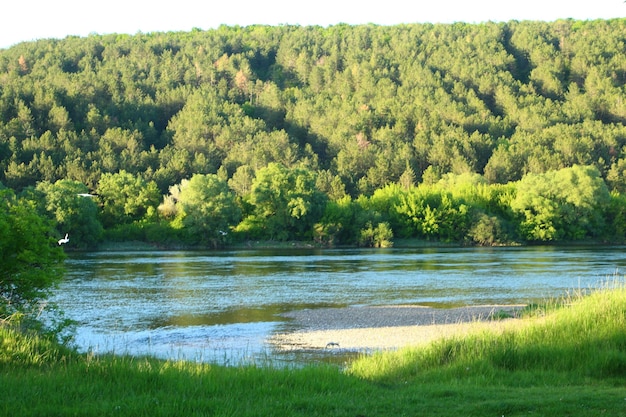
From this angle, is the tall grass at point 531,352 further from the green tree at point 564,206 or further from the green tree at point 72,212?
the green tree at point 564,206

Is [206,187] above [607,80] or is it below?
below

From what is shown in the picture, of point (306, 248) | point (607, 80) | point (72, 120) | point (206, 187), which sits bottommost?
point (306, 248)

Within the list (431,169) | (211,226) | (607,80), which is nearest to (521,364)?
(211,226)

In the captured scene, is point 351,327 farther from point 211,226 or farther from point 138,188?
point 138,188

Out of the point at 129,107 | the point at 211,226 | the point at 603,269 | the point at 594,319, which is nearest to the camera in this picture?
the point at 594,319

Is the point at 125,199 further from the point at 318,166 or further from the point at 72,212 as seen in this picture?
the point at 318,166

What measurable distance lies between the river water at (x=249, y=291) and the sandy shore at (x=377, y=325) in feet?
3.58

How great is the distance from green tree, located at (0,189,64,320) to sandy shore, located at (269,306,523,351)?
24.3 feet

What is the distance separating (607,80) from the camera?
654ft

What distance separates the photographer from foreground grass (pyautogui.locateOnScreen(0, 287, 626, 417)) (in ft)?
38.4

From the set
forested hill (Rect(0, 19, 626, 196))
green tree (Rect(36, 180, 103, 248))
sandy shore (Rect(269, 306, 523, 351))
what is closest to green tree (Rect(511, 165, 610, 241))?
forested hill (Rect(0, 19, 626, 196))

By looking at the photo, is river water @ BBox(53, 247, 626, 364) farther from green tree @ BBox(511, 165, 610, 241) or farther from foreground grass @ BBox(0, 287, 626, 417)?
green tree @ BBox(511, 165, 610, 241)

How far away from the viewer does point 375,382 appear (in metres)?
15.0

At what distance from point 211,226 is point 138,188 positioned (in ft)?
66.2
